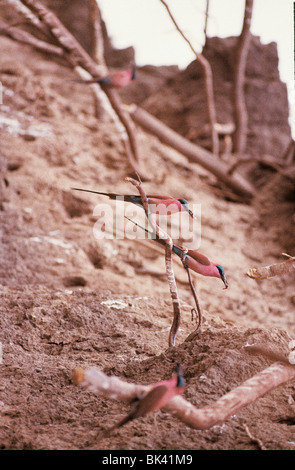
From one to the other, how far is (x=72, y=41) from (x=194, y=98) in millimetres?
2195

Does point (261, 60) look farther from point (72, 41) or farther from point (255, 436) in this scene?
point (255, 436)

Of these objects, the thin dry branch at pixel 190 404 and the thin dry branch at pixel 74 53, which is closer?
the thin dry branch at pixel 190 404

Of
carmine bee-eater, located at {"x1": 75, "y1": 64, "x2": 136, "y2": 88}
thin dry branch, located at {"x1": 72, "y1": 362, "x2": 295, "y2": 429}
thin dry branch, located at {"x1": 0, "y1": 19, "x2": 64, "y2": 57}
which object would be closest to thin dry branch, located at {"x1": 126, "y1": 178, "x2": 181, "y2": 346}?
thin dry branch, located at {"x1": 72, "y1": 362, "x2": 295, "y2": 429}

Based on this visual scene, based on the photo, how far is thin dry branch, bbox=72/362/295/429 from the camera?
753mm

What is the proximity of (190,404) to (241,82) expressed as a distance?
3874 mm

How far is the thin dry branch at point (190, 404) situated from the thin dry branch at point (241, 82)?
11.5ft

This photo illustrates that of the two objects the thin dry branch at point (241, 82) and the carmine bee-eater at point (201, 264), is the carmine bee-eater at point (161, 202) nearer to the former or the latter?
the carmine bee-eater at point (201, 264)

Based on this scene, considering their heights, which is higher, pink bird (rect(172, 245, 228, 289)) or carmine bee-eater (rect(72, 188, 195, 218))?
carmine bee-eater (rect(72, 188, 195, 218))

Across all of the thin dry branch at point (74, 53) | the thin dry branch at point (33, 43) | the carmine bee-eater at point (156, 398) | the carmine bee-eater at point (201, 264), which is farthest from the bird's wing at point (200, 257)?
the thin dry branch at point (33, 43)

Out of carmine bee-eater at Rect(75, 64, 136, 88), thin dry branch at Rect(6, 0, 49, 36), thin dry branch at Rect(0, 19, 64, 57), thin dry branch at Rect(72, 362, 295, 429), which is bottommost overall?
thin dry branch at Rect(72, 362, 295, 429)

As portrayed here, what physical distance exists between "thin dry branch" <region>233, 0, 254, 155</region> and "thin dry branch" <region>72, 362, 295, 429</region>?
11.5 ft

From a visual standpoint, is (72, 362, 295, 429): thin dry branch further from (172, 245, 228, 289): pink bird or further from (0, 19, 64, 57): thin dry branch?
(0, 19, 64, 57): thin dry branch

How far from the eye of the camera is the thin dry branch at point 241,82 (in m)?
3.78

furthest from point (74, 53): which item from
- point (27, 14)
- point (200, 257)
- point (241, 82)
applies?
point (200, 257)
